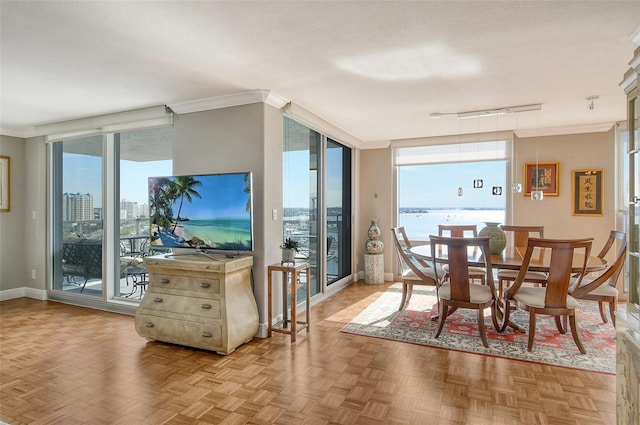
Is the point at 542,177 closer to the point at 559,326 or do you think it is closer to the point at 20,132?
the point at 559,326

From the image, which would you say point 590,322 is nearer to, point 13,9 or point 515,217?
point 515,217

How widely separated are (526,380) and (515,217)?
3270 millimetres

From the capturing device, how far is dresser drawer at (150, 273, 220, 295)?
10.3 ft

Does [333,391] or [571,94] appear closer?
[333,391]

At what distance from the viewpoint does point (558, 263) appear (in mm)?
3059

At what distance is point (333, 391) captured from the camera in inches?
97.3

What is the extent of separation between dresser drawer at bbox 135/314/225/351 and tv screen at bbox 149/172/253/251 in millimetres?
715

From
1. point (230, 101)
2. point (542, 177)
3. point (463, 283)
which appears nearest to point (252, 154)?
point (230, 101)

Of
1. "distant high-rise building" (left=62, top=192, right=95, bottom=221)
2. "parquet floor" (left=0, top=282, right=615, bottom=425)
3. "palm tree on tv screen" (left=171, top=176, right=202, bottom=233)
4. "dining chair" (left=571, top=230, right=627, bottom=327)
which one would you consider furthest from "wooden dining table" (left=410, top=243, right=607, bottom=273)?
"distant high-rise building" (left=62, top=192, right=95, bottom=221)

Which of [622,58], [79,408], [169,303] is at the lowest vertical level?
Result: [79,408]

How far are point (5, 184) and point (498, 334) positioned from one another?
6.48 m

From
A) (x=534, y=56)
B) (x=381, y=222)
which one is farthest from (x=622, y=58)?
(x=381, y=222)

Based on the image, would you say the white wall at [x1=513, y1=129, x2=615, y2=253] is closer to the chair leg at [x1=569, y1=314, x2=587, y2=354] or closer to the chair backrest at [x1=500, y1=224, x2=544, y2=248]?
the chair backrest at [x1=500, y1=224, x2=544, y2=248]

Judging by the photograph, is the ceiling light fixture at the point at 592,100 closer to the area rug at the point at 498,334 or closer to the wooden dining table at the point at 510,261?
the wooden dining table at the point at 510,261
